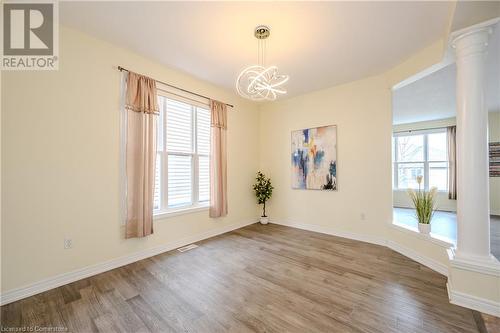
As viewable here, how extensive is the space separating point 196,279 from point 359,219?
3.00 m

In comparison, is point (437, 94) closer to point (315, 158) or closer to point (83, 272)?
point (315, 158)

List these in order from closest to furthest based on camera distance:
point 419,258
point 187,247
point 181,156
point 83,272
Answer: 1. point 83,272
2. point 419,258
3. point 187,247
4. point 181,156

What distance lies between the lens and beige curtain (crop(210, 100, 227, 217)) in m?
3.89

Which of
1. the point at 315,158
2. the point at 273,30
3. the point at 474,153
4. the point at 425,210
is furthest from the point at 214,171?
the point at 474,153

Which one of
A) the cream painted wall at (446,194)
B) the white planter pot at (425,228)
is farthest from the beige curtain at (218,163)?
the cream painted wall at (446,194)

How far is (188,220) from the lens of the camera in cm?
356

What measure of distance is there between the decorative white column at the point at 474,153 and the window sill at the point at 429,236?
0.47 meters

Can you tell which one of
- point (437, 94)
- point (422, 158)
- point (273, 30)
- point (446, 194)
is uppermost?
point (273, 30)

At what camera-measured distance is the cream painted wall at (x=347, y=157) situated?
346 cm

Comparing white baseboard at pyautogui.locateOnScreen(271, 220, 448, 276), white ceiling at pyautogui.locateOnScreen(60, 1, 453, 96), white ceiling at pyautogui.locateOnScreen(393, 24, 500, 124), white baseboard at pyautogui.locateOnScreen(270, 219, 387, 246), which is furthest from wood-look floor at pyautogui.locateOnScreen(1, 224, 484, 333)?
white ceiling at pyautogui.locateOnScreen(60, 1, 453, 96)

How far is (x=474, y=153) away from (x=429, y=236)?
130cm

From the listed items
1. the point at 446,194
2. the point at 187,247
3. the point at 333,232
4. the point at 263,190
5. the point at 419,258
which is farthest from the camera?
the point at 446,194

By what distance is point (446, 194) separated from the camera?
5.91 metres

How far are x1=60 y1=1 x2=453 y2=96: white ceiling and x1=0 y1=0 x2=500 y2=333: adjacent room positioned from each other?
2 centimetres
